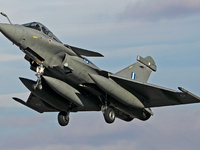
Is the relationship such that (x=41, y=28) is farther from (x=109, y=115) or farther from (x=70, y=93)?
(x=109, y=115)

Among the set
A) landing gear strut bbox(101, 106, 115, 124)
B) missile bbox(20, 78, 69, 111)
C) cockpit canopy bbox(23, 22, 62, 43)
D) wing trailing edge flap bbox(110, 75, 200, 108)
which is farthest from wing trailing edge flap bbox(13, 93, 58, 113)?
wing trailing edge flap bbox(110, 75, 200, 108)

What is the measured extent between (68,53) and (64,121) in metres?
5.05

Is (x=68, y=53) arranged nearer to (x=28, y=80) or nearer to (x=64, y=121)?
(x=28, y=80)

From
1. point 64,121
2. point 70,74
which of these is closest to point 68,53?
point 70,74

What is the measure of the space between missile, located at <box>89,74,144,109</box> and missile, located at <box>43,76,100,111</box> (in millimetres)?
1625

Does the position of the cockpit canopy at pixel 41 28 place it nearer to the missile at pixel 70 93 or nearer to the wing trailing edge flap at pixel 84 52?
the wing trailing edge flap at pixel 84 52

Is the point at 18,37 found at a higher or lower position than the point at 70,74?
higher

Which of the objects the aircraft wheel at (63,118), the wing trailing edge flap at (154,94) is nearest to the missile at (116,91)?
the wing trailing edge flap at (154,94)

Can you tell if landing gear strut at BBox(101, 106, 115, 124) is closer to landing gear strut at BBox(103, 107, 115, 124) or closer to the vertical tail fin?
landing gear strut at BBox(103, 107, 115, 124)

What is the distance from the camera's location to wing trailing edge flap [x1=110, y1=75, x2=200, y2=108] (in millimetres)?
20969

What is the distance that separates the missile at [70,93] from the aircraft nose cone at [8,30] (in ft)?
8.72

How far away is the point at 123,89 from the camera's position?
70.7ft

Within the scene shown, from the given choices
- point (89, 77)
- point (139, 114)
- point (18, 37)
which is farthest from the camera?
point (139, 114)

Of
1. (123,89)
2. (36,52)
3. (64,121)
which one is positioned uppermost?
(36,52)
